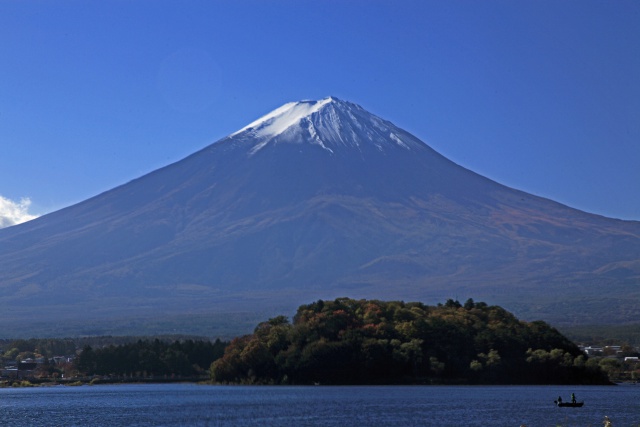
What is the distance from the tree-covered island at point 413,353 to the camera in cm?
8050

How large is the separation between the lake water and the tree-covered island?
2.10 meters

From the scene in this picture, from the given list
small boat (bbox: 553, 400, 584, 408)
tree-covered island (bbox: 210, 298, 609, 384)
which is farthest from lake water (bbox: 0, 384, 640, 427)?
tree-covered island (bbox: 210, 298, 609, 384)

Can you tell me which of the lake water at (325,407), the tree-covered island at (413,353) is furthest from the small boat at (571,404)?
the tree-covered island at (413,353)

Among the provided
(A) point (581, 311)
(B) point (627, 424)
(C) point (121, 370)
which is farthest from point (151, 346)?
(A) point (581, 311)

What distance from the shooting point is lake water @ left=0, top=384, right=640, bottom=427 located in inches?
2112

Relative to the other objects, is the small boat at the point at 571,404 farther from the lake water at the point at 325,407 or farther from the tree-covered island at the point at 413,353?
the tree-covered island at the point at 413,353

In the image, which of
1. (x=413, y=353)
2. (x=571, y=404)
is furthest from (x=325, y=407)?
(x=413, y=353)

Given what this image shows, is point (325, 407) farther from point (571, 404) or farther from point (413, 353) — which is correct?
point (413, 353)

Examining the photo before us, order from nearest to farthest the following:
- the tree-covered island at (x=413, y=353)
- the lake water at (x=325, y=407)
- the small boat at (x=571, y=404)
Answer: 1. the lake water at (x=325, y=407)
2. the small boat at (x=571, y=404)
3. the tree-covered island at (x=413, y=353)

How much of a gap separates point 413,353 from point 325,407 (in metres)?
19.8

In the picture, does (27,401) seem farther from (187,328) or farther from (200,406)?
(187,328)

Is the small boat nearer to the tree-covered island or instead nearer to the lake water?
the lake water

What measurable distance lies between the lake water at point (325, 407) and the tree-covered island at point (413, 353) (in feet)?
6.89

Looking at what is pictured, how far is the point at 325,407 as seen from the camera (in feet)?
201
